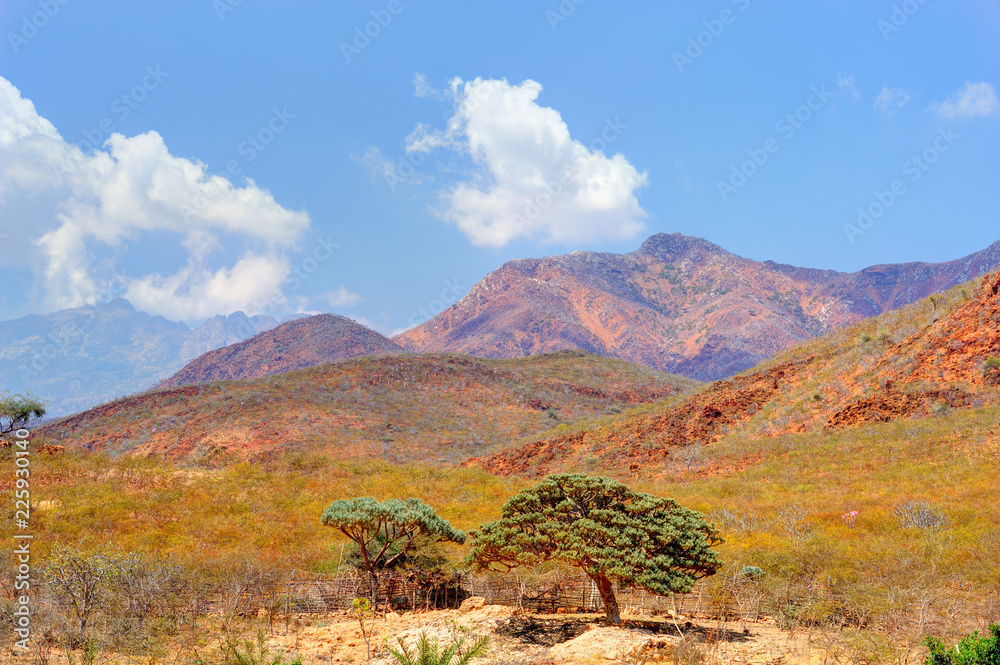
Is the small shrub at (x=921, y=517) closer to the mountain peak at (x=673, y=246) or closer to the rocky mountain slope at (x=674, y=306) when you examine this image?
the rocky mountain slope at (x=674, y=306)

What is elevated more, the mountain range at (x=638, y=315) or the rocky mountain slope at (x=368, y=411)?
the mountain range at (x=638, y=315)

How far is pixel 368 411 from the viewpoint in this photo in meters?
51.2

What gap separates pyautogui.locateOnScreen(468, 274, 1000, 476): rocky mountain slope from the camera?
27.7 m

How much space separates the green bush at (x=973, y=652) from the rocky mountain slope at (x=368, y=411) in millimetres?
35450

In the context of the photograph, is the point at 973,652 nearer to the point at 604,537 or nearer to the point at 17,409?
the point at 604,537

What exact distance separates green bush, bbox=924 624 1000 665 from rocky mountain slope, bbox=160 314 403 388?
102m

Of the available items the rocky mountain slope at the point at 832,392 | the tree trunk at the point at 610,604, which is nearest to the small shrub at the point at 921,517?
the tree trunk at the point at 610,604

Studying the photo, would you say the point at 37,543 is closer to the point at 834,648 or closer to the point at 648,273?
the point at 834,648

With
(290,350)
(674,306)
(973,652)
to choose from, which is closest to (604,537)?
(973,652)

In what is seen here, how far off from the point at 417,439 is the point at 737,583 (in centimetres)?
3628

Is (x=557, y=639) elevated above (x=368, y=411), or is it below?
below

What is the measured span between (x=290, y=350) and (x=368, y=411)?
69.5m

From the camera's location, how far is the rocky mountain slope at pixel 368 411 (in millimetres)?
42844

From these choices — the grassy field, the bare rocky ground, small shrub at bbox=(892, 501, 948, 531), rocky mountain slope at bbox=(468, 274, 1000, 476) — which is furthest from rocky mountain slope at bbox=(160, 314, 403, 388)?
small shrub at bbox=(892, 501, 948, 531)
